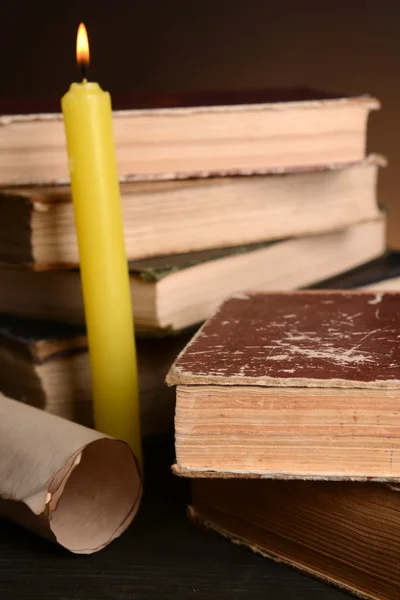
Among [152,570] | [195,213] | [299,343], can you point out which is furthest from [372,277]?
[152,570]

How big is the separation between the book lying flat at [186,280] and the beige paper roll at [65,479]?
15cm

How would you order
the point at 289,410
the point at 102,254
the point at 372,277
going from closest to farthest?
1. the point at 289,410
2. the point at 102,254
3. the point at 372,277

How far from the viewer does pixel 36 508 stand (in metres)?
0.73

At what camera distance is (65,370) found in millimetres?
949

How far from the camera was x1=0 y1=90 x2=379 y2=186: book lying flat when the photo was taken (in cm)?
93

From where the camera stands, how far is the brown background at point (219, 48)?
4.60 ft

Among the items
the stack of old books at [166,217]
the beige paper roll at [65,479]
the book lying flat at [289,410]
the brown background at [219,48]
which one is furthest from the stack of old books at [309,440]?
the brown background at [219,48]

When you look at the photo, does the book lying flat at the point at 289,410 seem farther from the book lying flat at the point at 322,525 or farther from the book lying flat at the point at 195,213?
the book lying flat at the point at 195,213

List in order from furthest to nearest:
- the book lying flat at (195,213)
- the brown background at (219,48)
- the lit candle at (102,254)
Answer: the brown background at (219,48)
the book lying flat at (195,213)
the lit candle at (102,254)

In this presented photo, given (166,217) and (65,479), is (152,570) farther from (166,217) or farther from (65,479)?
(166,217)

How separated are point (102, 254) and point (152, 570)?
280 millimetres

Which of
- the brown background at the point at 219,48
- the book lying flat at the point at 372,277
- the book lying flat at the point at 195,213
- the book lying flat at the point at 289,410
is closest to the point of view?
the book lying flat at the point at 289,410

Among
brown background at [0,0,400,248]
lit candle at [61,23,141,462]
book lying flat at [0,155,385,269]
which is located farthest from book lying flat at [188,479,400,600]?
brown background at [0,0,400,248]

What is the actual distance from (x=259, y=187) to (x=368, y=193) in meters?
0.21
